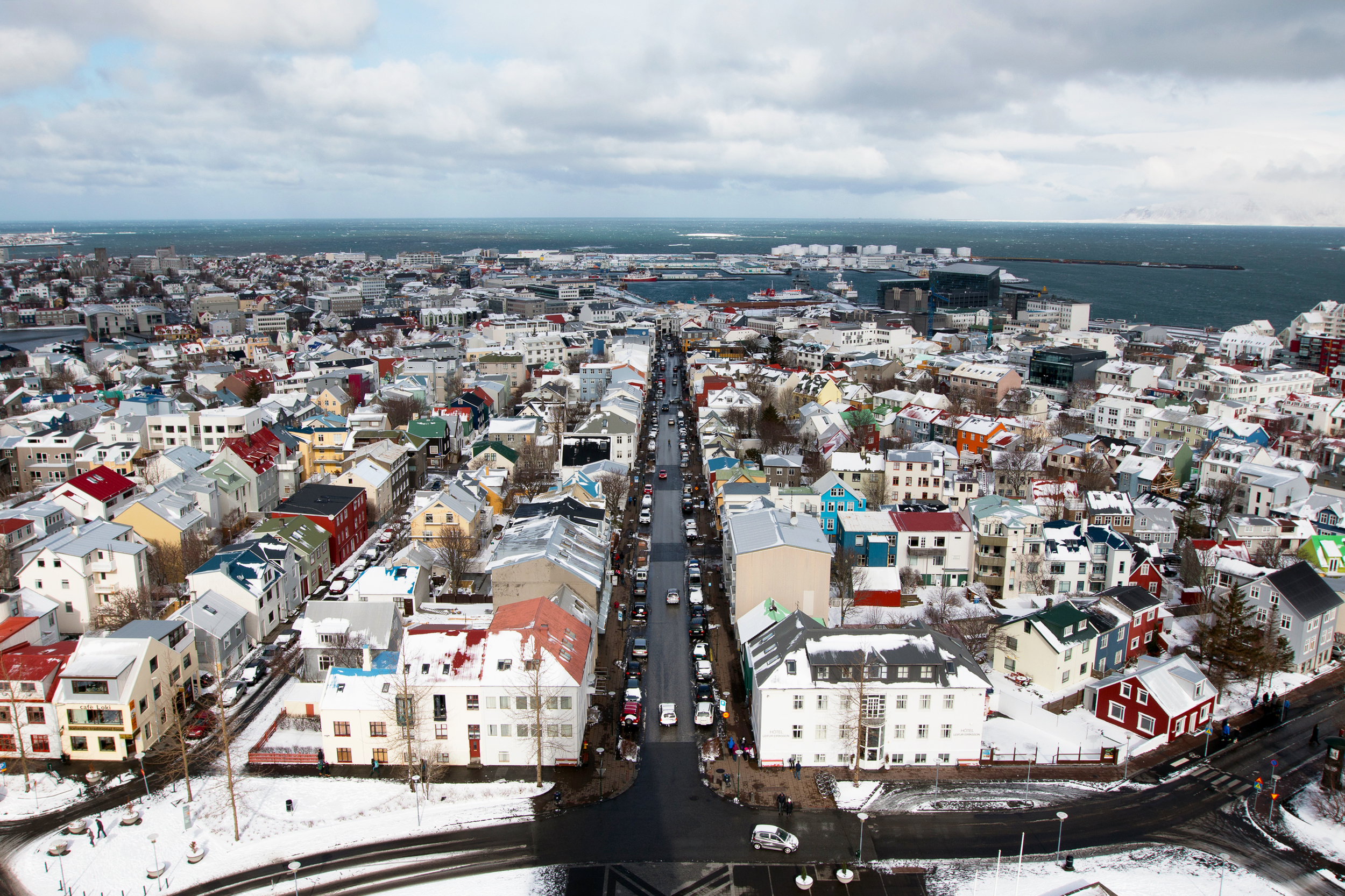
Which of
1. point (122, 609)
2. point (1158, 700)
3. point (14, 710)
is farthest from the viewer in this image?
point (122, 609)

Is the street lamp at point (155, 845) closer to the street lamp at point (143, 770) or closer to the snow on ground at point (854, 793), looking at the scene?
the street lamp at point (143, 770)

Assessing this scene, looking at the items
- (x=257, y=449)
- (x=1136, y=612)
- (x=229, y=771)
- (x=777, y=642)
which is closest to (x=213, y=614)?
(x=229, y=771)

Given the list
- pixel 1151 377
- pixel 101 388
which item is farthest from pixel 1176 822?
pixel 101 388

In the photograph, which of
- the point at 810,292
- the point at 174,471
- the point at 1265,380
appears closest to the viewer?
the point at 174,471

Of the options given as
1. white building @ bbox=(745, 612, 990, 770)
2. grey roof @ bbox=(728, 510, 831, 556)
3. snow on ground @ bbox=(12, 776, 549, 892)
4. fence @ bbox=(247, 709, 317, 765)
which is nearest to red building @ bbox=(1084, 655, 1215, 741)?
white building @ bbox=(745, 612, 990, 770)

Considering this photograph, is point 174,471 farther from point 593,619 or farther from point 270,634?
point 593,619

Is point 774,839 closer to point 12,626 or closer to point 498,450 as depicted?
point 12,626

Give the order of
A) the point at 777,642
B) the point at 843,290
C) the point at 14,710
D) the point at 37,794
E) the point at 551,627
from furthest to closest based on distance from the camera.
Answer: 1. the point at 843,290
2. the point at 777,642
3. the point at 551,627
4. the point at 14,710
5. the point at 37,794
